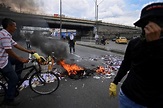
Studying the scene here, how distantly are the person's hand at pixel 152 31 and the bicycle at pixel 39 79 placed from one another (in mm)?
3937

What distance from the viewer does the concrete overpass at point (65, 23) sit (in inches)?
682

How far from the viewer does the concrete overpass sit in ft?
56.9

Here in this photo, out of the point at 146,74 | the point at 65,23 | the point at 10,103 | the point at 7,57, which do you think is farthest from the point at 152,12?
the point at 65,23

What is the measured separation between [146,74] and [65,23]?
62985 millimetres

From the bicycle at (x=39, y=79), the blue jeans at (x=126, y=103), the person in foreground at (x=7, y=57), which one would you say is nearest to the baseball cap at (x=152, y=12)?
the blue jeans at (x=126, y=103)

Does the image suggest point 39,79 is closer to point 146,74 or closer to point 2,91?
point 2,91

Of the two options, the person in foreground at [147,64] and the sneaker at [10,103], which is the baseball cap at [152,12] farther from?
the sneaker at [10,103]

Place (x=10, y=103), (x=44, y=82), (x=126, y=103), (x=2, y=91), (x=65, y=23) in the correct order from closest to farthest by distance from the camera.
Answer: (x=126, y=103)
(x=10, y=103)
(x=2, y=91)
(x=44, y=82)
(x=65, y=23)

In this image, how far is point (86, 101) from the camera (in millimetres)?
4957

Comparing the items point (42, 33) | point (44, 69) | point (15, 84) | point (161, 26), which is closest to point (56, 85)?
point (44, 69)

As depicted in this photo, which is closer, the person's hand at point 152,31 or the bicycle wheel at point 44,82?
the person's hand at point 152,31

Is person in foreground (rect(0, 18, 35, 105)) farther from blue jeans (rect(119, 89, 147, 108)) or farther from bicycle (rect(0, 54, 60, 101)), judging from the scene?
blue jeans (rect(119, 89, 147, 108))

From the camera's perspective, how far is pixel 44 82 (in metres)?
5.88

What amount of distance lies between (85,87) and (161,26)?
4926 mm
